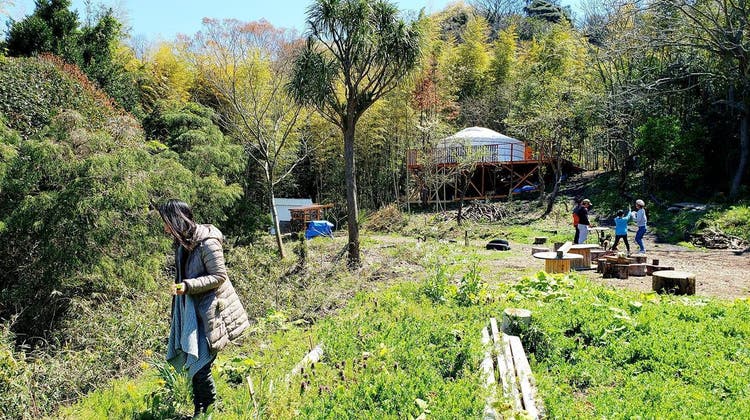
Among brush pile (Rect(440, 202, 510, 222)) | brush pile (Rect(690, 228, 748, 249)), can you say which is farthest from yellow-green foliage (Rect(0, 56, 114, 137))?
brush pile (Rect(690, 228, 748, 249))

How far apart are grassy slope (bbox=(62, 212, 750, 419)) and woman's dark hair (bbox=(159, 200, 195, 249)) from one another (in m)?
0.89

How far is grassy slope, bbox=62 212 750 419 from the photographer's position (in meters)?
2.57

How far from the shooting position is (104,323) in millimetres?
4504

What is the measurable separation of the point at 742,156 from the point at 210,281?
14.1 metres

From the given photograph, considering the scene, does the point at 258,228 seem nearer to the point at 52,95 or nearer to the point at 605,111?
the point at 52,95

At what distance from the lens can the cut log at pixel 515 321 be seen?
367 centimetres

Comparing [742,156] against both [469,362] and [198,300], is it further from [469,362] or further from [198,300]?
[198,300]

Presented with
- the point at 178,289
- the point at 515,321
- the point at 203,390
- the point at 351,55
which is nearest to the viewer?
the point at 178,289

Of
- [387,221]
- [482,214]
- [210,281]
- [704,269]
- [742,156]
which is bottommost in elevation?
[704,269]

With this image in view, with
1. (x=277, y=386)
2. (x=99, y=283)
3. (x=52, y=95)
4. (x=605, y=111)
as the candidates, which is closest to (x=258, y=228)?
(x=52, y=95)

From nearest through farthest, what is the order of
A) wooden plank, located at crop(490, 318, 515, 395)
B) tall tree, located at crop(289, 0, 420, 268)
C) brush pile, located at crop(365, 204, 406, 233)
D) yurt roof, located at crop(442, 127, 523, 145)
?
wooden plank, located at crop(490, 318, 515, 395) < tall tree, located at crop(289, 0, 420, 268) < brush pile, located at crop(365, 204, 406, 233) < yurt roof, located at crop(442, 127, 523, 145)

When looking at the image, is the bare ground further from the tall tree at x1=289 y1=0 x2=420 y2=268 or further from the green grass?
the tall tree at x1=289 y1=0 x2=420 y2=268

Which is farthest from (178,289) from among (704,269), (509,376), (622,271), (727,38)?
(727,38)

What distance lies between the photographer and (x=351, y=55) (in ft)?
25.9
